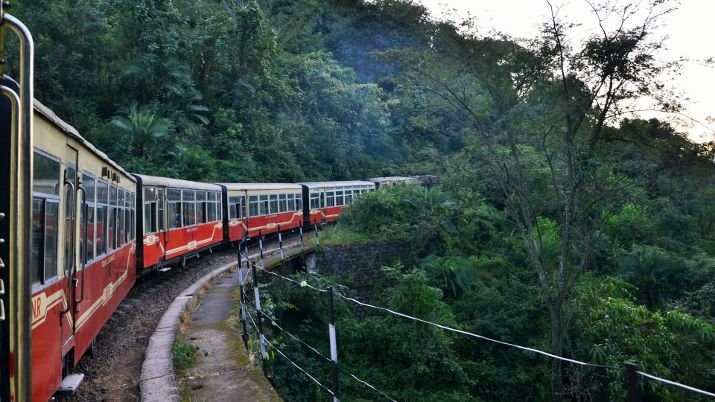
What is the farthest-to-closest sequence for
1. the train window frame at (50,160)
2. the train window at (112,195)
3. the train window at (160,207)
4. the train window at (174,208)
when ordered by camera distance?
the train window at (174,208)
the train window at (160,207)
the train window at (112,195)
the train window frame at (50,160)

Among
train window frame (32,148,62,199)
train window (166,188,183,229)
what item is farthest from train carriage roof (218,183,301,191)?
train window frame (32,148,62,199)

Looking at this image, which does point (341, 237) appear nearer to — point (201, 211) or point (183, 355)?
point (201, 211)

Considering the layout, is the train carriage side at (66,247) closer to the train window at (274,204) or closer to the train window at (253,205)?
the train window at (253,205)

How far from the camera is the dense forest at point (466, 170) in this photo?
12.8 m

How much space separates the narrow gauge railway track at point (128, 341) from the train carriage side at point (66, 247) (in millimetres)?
455

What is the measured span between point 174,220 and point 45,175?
9845 millimetres

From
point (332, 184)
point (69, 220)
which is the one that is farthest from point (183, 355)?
point (332, 184)

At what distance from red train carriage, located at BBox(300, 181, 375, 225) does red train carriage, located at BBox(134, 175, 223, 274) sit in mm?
7136

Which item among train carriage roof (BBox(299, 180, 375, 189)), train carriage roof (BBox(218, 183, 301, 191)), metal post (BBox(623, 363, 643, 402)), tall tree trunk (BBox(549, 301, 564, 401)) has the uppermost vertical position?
train carriage roof (BBox(299, 180, 375, 189))

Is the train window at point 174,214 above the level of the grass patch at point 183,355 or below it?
above

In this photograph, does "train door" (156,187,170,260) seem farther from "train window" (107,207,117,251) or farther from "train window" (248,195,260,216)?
"train window" (248,195,260,216)

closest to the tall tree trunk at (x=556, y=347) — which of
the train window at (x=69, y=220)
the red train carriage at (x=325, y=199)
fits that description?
the red train carriage at (x=325, y=199)

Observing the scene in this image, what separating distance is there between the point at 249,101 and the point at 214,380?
24168mm

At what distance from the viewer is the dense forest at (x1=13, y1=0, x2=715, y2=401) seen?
41.9ft
